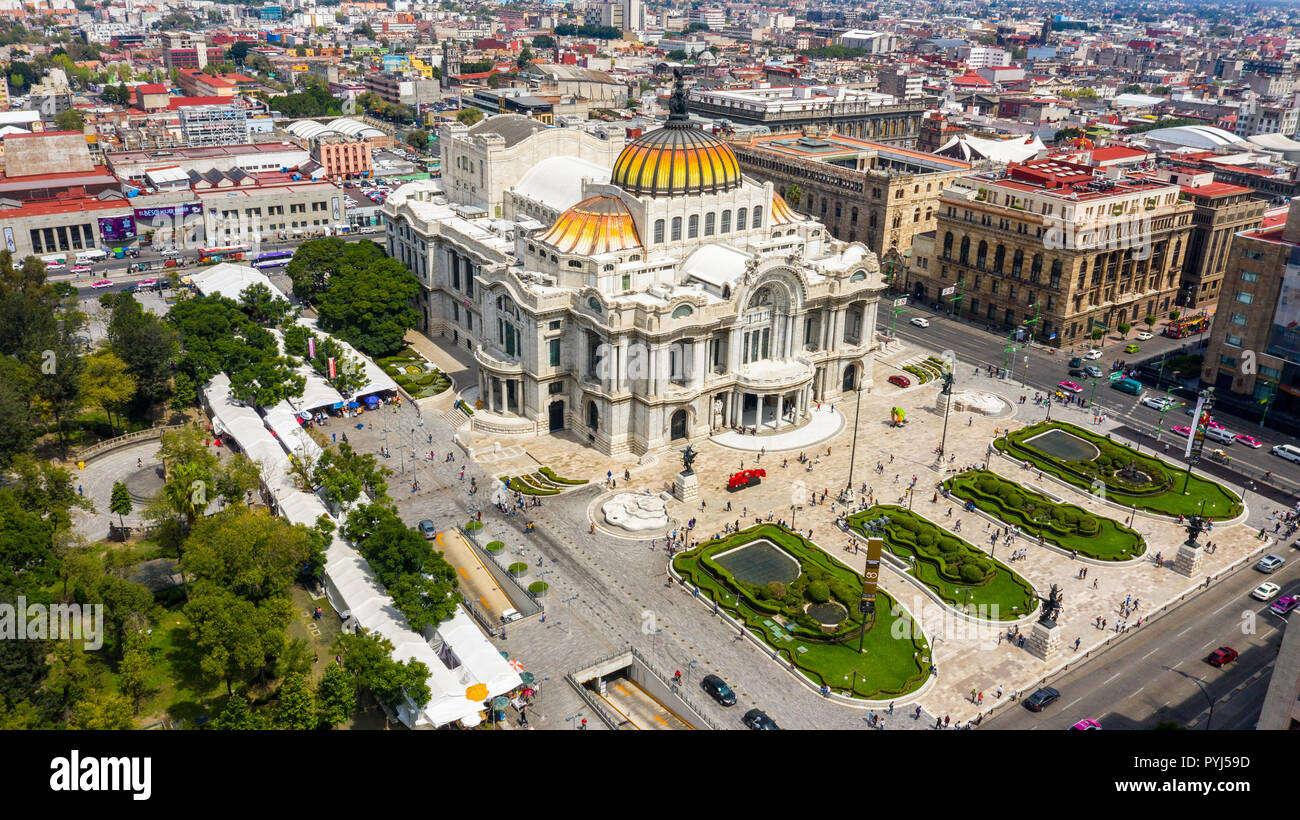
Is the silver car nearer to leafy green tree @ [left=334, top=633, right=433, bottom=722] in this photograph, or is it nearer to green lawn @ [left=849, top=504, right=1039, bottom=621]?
green lawn @ [left=849, top=504, right=1039, bottom=621]

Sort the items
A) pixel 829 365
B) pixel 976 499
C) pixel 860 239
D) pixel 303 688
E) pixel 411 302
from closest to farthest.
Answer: pixel 303 688 < pixel 976 499 < pixel 829 365 < pixel 411 302 < pixel 860 239

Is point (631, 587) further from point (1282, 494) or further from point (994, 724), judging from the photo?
point (1282, 494)

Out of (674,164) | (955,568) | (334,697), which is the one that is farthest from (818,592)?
(674,164)

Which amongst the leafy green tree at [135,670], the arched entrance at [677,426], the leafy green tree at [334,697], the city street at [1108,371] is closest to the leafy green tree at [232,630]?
the leafy green tree at [135,670]

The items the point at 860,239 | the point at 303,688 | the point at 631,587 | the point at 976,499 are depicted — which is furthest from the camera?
the point at 860,239

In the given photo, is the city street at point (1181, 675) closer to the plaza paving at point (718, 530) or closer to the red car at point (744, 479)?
the plaza paving at point (718, 530)

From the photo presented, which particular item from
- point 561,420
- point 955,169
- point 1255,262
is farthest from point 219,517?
point 955,169
